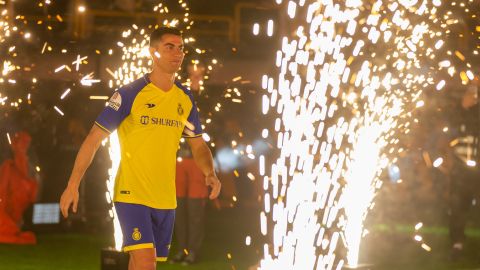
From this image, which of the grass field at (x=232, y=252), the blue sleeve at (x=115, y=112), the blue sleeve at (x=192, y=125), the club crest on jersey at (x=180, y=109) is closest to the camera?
the blue sleeve at (x=115, y=112)

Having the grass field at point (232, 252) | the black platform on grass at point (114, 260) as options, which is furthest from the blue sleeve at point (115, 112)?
the grass field at point (232, 252)

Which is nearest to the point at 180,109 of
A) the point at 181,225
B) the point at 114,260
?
the point at 114,260

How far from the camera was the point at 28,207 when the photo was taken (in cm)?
1700

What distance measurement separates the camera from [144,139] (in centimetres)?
688

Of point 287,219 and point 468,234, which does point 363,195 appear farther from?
point 468,234

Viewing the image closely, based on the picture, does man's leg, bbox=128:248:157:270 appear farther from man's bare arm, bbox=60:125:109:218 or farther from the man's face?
the man's face

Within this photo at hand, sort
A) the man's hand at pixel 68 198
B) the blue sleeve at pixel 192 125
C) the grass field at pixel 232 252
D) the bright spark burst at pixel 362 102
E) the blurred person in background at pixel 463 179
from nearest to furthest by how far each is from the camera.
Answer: the man's hand at pixel 68 198, the blue sleeve at pixel 192 125, the bright spark burst at pixel 362 102, the grass field at pixel 232 252, the blurred person in background at pixel 463 179

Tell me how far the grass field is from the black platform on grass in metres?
2.32

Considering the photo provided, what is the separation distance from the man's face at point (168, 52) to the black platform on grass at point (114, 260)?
3.03 metres

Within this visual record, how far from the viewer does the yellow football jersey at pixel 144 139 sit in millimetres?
6863

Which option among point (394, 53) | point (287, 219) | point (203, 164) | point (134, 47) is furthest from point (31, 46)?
point (203, 164)

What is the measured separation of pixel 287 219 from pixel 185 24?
2.61 m

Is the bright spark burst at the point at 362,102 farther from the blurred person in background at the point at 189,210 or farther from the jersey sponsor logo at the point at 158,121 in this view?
the jersey sponsor logo at the point at 158,121

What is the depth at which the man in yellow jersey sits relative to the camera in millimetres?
6836
